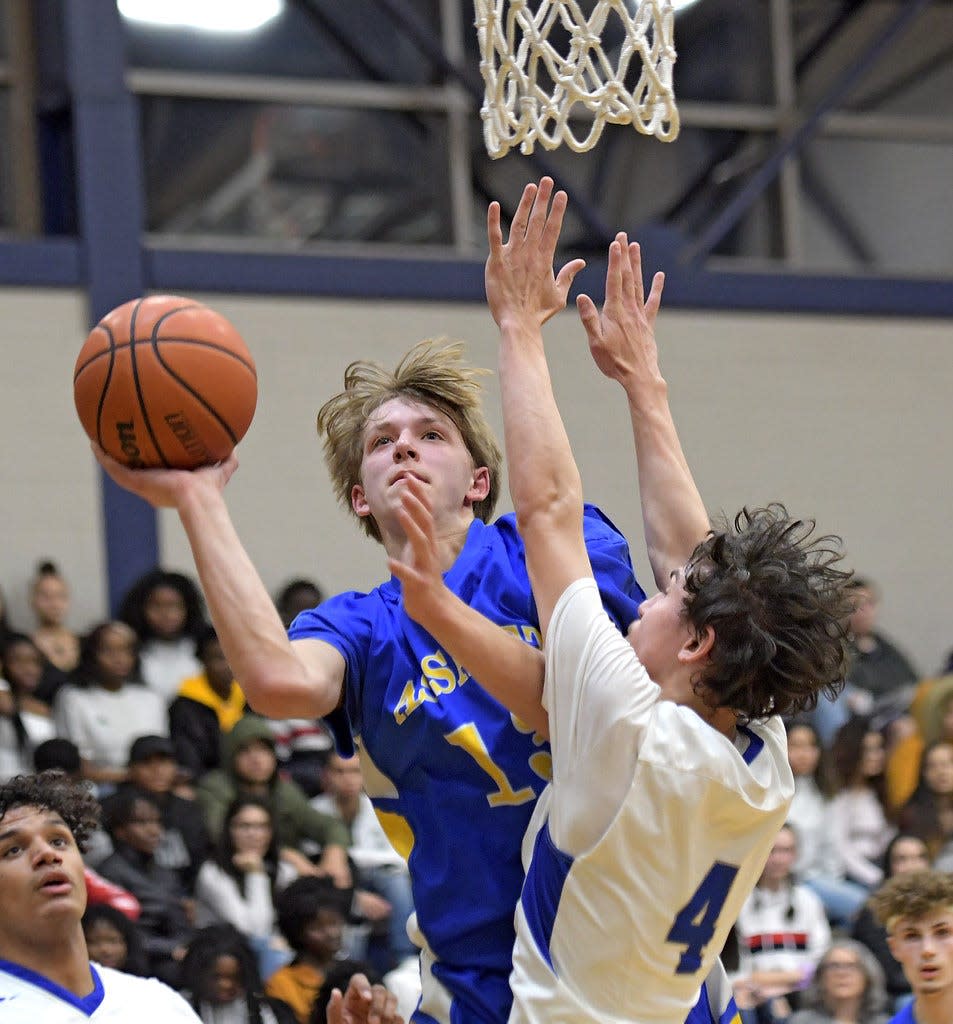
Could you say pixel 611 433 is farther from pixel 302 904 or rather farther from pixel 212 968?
pixel 212 968

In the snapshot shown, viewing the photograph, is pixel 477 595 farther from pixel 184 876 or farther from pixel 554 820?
pixel 184 876

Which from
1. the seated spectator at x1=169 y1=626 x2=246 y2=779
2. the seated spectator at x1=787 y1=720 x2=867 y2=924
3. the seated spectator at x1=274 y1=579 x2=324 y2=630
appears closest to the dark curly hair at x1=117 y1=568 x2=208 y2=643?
the seated spectator at x1=169 y1=626 x2=246 y2=779

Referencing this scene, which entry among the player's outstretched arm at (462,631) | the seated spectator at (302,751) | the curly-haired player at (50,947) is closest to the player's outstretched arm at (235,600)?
the player's outstretched arm at (462,631)

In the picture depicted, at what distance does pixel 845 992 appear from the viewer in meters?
6.14

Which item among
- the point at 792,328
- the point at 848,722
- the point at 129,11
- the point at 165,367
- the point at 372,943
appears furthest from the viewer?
the point at 792,328

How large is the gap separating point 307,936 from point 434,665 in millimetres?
2861

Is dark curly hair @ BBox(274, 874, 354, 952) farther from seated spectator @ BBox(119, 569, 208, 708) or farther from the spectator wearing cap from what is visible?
seated spectator @ BBox(119, 569, 208, 708)

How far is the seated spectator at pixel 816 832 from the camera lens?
7012 millimetres

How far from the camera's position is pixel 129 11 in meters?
9.59

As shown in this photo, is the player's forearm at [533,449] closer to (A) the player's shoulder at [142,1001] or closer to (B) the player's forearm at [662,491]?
(B) the player's forearm at [662,491]

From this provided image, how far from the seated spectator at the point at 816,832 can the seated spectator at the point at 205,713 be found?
216 centimetres

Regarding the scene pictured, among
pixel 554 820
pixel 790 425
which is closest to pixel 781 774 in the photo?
pixel 554 820

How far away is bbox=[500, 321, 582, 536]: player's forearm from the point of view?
123 inches

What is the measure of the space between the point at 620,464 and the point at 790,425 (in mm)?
1106
